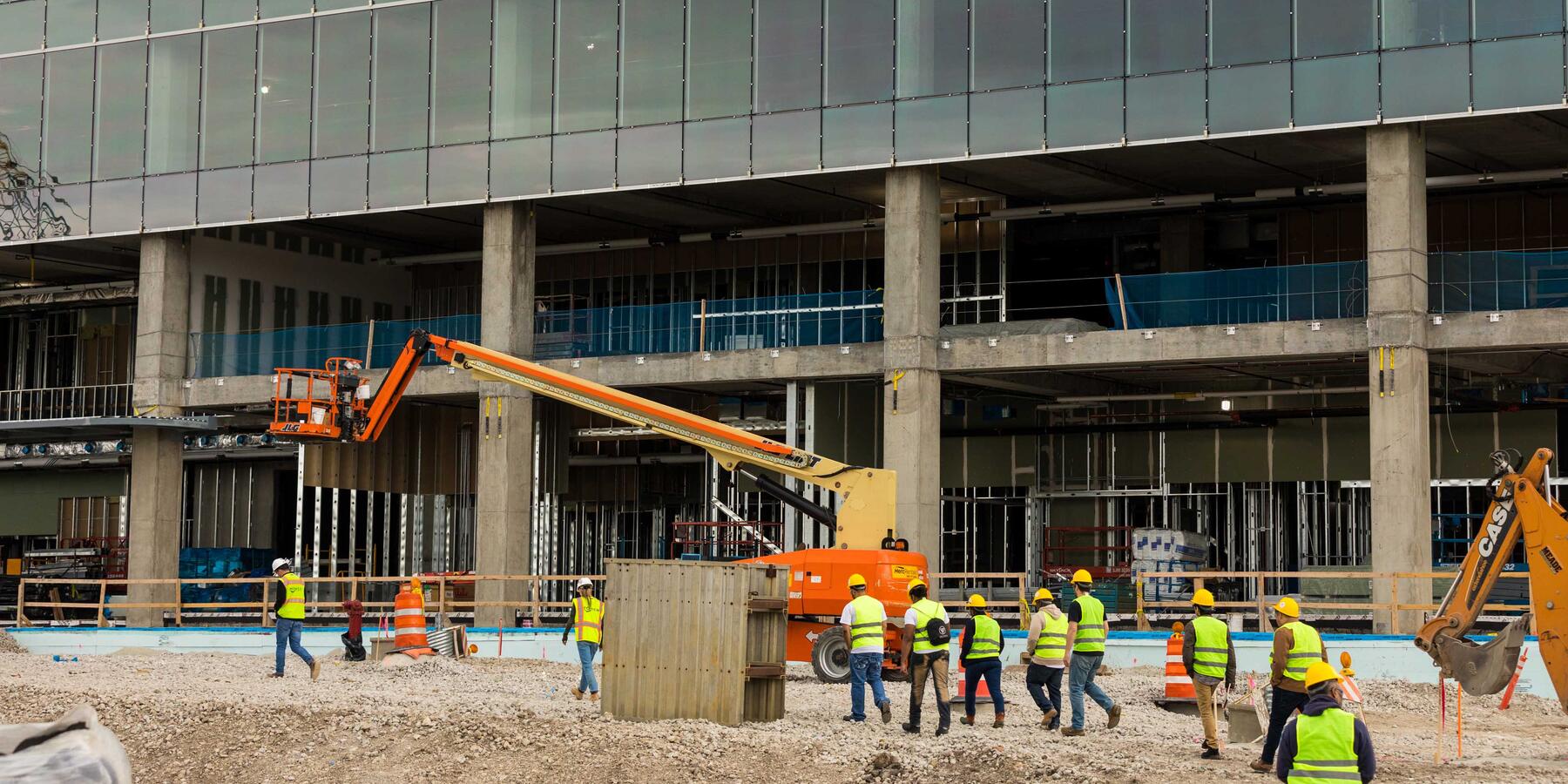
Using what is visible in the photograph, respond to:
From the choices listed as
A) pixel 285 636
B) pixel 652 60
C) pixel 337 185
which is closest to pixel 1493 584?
pixel 285 636

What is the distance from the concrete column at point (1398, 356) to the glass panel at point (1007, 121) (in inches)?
234

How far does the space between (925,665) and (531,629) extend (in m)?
14.1

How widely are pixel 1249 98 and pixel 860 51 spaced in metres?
7.68

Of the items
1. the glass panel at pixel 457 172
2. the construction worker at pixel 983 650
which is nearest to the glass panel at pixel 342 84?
the glass panel at pixel 457 172

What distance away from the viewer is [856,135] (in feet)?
114

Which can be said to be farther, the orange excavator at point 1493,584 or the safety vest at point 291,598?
the safety vest at point 291,598

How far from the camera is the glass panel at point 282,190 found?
40156 millimetres

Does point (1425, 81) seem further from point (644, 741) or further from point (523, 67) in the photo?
point (644, 741)

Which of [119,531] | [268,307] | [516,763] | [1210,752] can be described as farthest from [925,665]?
[119,531]

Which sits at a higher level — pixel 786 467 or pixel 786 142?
pixel 786 142

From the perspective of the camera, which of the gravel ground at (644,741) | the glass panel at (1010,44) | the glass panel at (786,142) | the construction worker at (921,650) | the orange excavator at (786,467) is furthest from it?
the glass panel at (786,142)

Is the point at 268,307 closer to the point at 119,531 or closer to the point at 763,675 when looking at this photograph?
the point at 119,531

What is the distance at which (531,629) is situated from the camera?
3145 centimetres

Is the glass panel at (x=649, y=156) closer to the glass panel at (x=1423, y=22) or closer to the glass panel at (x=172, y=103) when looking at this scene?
the glass panel at (x=172, y=103)
